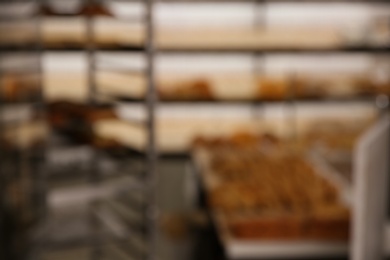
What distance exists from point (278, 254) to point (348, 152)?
1714mm

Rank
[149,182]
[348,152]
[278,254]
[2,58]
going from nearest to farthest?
[2,58]
[149,182]
[278,254]
[348,152]

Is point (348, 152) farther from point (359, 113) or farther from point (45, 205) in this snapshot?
point (45, 205)

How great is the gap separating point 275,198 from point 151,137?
0.94 m

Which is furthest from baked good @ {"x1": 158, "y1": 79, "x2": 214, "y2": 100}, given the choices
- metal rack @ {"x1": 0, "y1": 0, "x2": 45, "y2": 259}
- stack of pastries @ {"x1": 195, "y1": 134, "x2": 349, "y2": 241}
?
metal rack @ {"x1": 0, "y1": 0, "x2": 45, "y2": 259}

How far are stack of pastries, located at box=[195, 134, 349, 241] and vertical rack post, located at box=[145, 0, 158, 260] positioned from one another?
0.51m

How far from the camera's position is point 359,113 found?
6016mm

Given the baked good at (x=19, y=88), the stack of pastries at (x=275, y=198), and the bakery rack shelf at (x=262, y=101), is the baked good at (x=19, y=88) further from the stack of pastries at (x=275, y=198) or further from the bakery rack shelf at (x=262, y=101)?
the bakery rack shelf at (x=262, y=101)

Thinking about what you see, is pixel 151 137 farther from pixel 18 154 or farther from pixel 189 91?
pixel 189 91

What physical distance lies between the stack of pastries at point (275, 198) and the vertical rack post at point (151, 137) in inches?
20.0

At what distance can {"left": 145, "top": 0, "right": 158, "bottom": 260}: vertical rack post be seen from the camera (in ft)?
6.77

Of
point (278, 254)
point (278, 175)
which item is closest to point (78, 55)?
point (278, 175)

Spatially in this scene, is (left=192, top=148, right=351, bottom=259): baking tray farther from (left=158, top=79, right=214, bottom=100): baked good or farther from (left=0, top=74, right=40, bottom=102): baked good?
(left=158, top=79, right=214, bottom=100): baked good

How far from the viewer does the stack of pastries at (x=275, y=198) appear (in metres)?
2.65

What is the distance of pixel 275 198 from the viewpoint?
293cm
